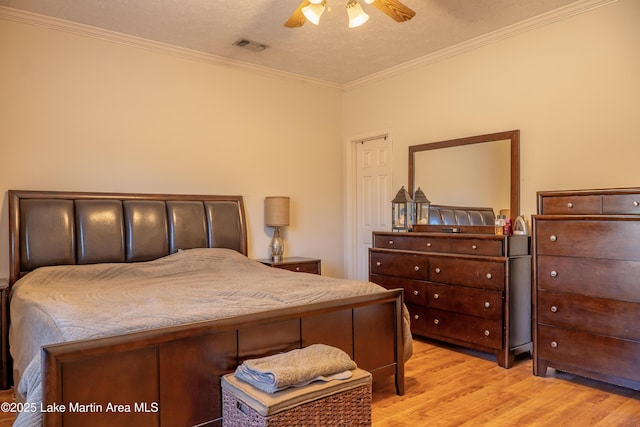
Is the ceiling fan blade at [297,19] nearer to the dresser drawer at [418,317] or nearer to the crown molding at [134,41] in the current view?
the crown molding at [134,41]

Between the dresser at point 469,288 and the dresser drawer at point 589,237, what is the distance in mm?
338

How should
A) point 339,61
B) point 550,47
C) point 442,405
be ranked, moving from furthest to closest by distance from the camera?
point 339,61 → point 550,47 → point 442,405

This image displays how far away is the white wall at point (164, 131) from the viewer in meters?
3.47

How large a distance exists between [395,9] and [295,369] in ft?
6.98

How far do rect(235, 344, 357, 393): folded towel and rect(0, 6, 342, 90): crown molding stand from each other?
3188mm

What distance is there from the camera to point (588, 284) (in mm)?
2844

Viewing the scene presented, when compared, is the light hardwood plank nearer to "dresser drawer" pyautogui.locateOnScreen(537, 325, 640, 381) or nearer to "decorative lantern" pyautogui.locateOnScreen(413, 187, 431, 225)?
"dresser drawer" pyautogui.locateOnScreen(537, 325, 640, 381)

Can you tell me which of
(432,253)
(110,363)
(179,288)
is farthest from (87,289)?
(432,253)

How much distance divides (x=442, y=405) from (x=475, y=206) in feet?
6.16

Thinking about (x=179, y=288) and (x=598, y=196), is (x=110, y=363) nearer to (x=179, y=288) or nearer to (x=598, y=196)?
(x=179, y=288)

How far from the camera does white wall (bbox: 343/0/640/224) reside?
10.3ft

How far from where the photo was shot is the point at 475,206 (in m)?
3.91

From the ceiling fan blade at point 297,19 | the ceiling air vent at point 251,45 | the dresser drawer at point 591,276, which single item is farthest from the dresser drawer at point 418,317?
the ceiling air vent at point 251,45

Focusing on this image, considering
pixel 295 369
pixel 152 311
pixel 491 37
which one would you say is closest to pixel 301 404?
pixel 295 369
